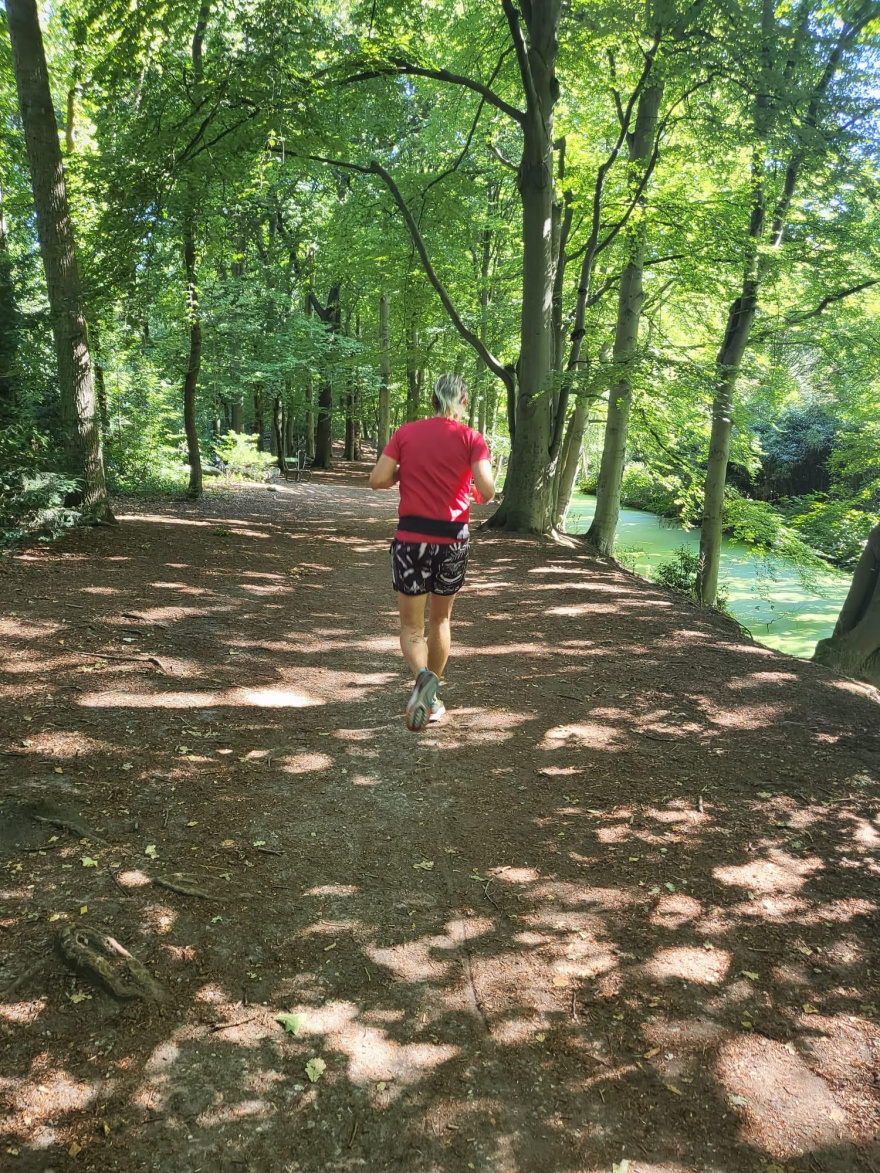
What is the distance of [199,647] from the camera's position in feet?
18.4

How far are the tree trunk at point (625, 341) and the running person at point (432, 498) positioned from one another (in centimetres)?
655

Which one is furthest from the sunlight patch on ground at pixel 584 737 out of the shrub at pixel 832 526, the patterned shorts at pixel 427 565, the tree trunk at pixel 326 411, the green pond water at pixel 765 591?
the tree trunk at pixel 326 411

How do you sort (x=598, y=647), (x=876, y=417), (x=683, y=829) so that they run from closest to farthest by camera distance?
(x=683, y=829) → (x=598, y=647) → (x=876, y=417)

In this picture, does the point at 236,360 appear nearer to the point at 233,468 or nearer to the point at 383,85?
the point at 233,468

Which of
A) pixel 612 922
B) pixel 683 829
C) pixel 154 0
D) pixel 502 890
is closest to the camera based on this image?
pixel 612 922

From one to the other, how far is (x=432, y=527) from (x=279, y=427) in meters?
21.9

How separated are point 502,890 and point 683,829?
106 centimetres

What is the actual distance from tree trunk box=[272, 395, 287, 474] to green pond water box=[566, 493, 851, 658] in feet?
33.6

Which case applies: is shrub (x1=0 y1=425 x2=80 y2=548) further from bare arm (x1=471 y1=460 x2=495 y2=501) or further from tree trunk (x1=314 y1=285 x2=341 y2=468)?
tree trunk (x1=314 y1=285 x2=341 y2=468)

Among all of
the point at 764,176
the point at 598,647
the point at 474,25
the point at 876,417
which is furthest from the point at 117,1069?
the point at 876,417

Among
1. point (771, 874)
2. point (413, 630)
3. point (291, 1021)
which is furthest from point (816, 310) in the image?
point (291, 1021)

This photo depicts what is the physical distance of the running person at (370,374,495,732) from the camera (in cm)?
404

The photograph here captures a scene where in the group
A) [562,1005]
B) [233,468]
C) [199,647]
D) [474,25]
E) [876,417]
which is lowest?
[562,1005]

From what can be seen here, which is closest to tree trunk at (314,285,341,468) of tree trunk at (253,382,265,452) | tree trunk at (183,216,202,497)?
tree trunk at (253,382,265,452)
